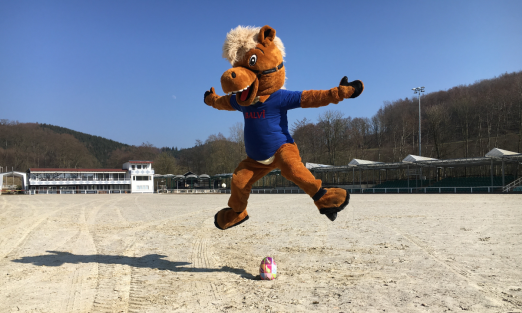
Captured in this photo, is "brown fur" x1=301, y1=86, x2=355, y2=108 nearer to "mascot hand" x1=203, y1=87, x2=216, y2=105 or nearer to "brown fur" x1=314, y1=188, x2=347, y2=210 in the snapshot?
"brown fur" x1=314, y1=188, x2=347, y2=210

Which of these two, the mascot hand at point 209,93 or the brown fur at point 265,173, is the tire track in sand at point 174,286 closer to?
the brown fur at point 265,173

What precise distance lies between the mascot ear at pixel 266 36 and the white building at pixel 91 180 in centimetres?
5741

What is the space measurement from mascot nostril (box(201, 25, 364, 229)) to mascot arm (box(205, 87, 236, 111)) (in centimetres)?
48

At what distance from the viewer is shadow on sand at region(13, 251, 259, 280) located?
520 centimetres

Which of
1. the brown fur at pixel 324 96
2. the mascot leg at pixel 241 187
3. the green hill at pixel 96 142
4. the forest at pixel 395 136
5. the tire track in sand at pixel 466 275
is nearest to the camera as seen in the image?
the tire track in sand at pixel 466 275

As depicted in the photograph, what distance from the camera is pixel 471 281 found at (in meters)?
4.30

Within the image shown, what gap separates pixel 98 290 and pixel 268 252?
310 cm

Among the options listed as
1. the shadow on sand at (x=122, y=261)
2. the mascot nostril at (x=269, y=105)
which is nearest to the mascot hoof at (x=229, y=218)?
the mascot nostril at (x=269, y=105)

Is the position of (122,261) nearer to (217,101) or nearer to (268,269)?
(268,269)

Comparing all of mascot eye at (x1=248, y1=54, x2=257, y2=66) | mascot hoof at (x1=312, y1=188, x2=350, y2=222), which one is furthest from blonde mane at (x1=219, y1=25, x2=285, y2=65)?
mascot hoof at (x1=312, y1=188, x2=350, y2=222)

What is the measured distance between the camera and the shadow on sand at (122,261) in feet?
17.0

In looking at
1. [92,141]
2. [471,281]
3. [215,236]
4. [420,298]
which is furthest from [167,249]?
[92,141]

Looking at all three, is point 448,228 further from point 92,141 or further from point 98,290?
point 92,141

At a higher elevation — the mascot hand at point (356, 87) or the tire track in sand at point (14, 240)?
the mascot hand at point (356, 87)
